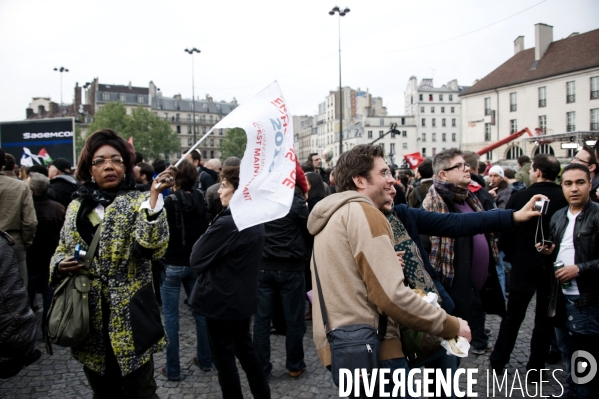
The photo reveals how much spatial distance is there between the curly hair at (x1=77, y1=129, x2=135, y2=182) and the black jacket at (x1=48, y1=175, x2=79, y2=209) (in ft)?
13.0

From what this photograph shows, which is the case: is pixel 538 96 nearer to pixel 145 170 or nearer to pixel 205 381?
pixel 145 170

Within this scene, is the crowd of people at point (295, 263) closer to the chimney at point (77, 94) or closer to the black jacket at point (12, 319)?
the black jacket at point (12, 319)

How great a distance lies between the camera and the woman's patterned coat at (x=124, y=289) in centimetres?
250

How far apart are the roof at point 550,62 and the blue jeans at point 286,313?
1718 inches

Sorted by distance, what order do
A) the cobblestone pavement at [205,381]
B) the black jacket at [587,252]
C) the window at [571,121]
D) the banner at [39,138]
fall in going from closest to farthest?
1. the black jacket at [587,252]
2. the cobblestone pavement at [205,381]
3. the banner at [39,138]
4. the window at [571,121]

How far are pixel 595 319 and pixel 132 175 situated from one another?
352cm

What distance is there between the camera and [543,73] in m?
42.4

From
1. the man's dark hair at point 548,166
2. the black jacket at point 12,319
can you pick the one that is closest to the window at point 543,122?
the man's dark hair at point 548,166

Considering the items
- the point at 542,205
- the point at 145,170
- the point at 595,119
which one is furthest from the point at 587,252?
the point at 595,119

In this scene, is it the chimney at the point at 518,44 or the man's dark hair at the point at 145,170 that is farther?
the chimney at the point at 518,44

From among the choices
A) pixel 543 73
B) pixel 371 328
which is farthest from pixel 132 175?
pixel 543 73

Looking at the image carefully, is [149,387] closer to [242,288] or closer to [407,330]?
[242,288]

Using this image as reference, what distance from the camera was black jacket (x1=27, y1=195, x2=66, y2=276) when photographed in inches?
221

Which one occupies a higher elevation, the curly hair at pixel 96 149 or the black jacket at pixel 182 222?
the curly hair at pixel 96 149
